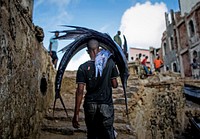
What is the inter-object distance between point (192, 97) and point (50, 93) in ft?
21.3

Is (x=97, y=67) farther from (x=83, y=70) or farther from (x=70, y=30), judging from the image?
(x=70, y=30)

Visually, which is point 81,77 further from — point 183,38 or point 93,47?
point 183,38

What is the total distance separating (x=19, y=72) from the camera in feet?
8.74

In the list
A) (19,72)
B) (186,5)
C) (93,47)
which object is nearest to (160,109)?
(93,47)

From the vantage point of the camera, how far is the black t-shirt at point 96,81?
2324 millimetres

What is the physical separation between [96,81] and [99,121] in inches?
18.9

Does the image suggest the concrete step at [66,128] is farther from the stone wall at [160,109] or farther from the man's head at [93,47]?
the man's head at [93,47]

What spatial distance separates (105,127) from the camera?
2244 mm

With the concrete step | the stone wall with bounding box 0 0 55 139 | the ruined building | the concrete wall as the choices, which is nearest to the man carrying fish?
the stone wall with bounding box 0 0 55 139

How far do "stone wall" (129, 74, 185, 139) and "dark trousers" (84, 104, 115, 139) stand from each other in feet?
9.24

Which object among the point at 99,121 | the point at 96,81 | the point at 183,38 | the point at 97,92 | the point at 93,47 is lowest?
the point at 99,121

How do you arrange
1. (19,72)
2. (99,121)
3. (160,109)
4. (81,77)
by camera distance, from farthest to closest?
(160,109)
(19,72)
(81,77)
(99,121)

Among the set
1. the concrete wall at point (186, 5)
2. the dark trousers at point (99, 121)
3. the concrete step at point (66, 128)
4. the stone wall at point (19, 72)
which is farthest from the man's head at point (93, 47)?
the concrete wall at point (186, 5)

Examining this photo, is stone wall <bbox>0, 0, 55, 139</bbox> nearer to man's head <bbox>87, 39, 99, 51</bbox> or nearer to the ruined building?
man's head <bbox>87, 39, 99, 51</bbox>
